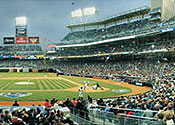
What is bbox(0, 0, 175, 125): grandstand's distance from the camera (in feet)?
30.0

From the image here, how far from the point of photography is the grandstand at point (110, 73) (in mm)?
9148

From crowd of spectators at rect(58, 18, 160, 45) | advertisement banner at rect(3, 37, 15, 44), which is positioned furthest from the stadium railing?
advertisement banner at rect(3, 37, 15, 44)

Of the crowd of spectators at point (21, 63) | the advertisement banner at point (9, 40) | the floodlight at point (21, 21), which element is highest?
the floodlight at point (21, 21)

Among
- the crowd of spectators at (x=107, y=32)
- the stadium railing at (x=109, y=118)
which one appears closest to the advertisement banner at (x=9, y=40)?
the crowd of spectators at (x=107, y=32)

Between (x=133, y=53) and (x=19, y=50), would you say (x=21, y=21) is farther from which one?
(x=133, y=53)

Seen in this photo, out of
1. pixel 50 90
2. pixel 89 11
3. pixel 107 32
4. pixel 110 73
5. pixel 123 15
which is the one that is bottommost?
pixel 50 90

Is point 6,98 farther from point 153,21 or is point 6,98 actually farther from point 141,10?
point 141,10

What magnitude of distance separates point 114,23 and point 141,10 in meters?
18.3

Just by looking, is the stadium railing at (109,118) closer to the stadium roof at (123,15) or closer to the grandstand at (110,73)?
the grandstand at (110,73)

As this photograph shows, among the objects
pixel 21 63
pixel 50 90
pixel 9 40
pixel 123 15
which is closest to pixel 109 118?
pixel 50 90

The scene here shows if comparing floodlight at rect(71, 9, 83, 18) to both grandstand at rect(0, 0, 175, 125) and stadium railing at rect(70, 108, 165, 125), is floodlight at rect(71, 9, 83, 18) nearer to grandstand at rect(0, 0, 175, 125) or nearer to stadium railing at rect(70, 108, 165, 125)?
grandstand at rect(0, 0, 175, 125)

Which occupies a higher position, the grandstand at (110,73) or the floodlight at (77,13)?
the floodlight at (77,13)

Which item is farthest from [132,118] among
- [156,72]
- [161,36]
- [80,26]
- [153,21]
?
[80,26]

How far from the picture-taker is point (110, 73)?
A: 181 ft
